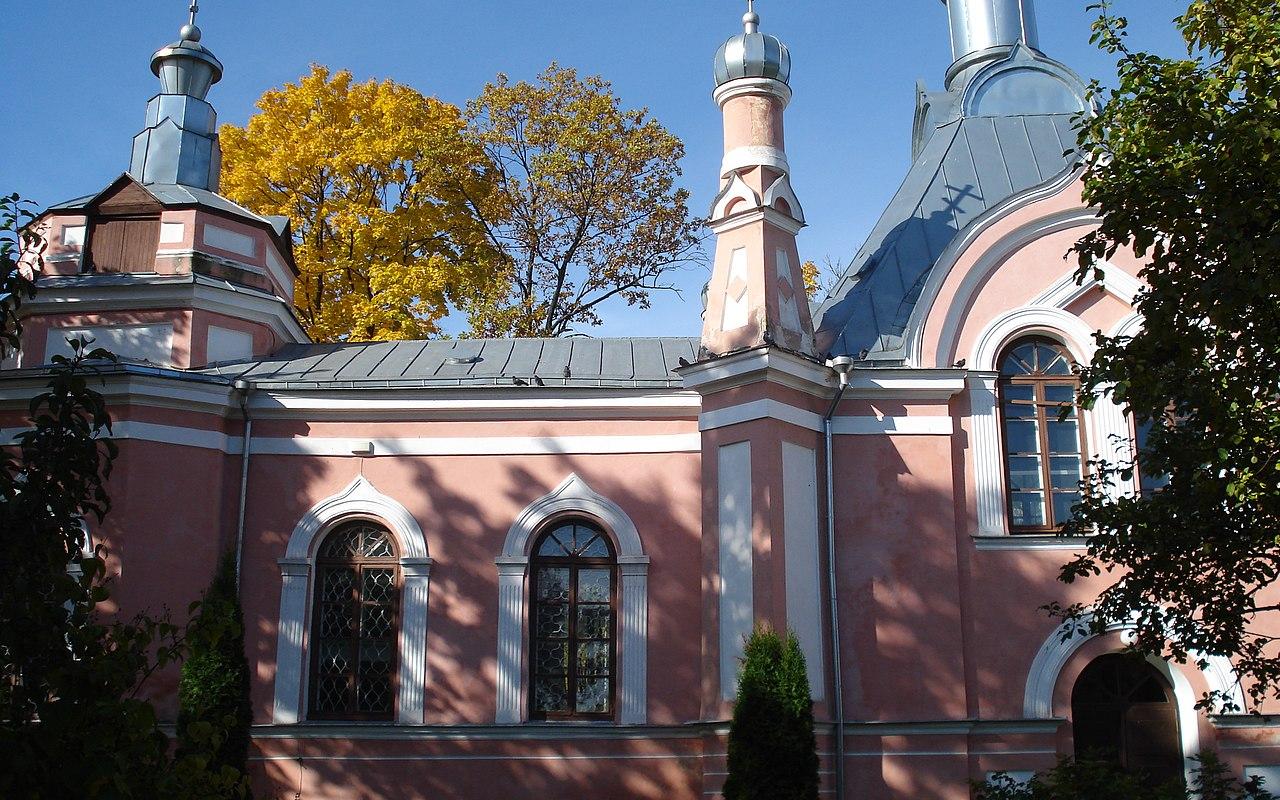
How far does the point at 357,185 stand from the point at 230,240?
6161 millimetres

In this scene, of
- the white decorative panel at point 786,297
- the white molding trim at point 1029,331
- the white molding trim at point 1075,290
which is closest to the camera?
the white decorative panel at point 786,297

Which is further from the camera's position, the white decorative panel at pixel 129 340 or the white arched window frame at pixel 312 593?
the white decorative panel at pixel 129 340

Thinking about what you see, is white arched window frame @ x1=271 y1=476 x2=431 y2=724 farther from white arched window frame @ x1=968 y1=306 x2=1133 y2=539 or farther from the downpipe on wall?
white arched window frame @ x1=968 y1=306 x2=1133 y2=539

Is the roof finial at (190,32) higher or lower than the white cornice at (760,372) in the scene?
higher

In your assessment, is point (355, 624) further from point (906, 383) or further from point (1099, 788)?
point (1099, 788)

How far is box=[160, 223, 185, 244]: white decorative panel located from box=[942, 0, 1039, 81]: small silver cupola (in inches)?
434

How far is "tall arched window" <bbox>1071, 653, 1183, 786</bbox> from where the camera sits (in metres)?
13.0

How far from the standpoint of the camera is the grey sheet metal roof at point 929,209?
14.4 metres

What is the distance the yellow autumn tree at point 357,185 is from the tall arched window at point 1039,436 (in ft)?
33.5

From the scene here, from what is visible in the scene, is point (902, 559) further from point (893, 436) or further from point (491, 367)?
point (491, 367)

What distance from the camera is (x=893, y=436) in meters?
13.6

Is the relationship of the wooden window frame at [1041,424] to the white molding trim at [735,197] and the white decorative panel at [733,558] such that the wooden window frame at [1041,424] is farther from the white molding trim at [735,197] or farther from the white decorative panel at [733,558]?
the white molding trim at [735,197]

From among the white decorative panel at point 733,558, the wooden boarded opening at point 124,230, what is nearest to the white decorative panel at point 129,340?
the wooden boarded opening at point 124,230

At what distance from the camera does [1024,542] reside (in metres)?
13.4
